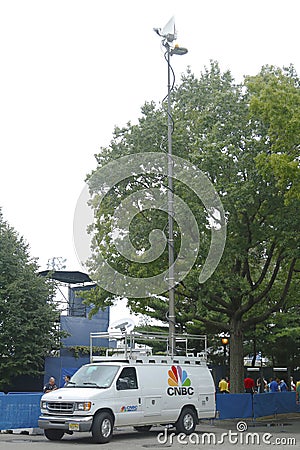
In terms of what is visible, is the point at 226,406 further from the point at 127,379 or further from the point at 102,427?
the point at 102,427

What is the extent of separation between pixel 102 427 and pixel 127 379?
1.78 m

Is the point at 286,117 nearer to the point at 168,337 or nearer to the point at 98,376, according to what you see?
the point at 168,337

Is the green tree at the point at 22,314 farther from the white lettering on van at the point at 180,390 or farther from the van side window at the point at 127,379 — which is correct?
the van side window at the point at 127,379

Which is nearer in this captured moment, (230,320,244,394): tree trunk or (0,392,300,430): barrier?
(0,392,300,430): barrier

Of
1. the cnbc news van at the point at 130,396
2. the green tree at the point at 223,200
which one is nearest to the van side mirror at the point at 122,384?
the cnbc news van at the point at 130,396

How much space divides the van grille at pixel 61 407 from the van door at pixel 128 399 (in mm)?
1304

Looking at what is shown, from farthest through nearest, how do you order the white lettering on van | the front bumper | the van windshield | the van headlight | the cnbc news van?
the white lettering on van
the van windshield
the cnbc news van
the van headlight
the front bumper

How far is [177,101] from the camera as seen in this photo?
97.1 feet

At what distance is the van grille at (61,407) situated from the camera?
648 inches

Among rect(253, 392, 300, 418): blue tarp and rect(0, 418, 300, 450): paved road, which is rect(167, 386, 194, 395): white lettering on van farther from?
rect(253, 392, 300, 418): blue tarp

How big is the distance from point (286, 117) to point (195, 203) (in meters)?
4.71

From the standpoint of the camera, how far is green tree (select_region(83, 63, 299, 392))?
82.6 ft

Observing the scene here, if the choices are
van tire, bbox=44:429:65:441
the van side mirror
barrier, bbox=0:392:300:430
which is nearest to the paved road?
van tire, bbox=44:429:65:441

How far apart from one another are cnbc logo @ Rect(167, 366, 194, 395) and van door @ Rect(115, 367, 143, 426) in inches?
57.2
